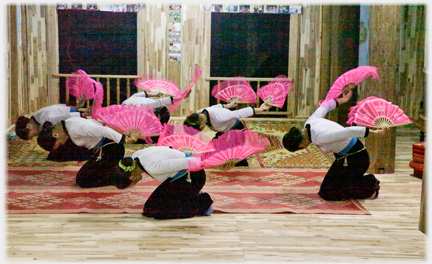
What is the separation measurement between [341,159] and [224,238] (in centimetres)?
150

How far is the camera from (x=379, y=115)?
4457 millimetres

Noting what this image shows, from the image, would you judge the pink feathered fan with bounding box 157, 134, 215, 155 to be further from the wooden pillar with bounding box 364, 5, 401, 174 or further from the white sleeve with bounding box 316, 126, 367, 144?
the wooden pillar with bounding box 364, 5, 401, 174

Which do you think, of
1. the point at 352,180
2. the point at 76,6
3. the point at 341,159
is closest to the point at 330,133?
the point at 341,159

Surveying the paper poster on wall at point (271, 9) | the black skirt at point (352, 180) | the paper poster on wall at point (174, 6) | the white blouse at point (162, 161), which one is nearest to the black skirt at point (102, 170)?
the white blouse at point (162, 161)

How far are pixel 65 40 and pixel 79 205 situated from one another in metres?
4.66

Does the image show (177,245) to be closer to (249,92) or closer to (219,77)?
(249,92)

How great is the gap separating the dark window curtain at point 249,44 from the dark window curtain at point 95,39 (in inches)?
52.1

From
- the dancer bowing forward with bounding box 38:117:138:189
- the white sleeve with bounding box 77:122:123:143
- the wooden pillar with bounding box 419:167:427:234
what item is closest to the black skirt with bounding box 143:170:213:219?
the white sleeve with bounding box 77:122:123:143

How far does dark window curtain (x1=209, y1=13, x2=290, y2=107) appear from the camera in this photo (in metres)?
8.70

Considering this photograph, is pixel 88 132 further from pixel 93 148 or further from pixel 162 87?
pixel 162 87

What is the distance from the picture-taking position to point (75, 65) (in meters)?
8.67

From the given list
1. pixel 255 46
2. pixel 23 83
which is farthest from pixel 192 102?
pixel 23 83

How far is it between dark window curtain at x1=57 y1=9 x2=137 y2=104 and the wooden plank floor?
15.5ft

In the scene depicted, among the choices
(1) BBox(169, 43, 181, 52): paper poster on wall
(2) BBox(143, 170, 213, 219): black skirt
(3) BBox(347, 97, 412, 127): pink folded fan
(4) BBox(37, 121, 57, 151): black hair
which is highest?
(1) BBox(169, 43, 181, 52): paper poster on wall
